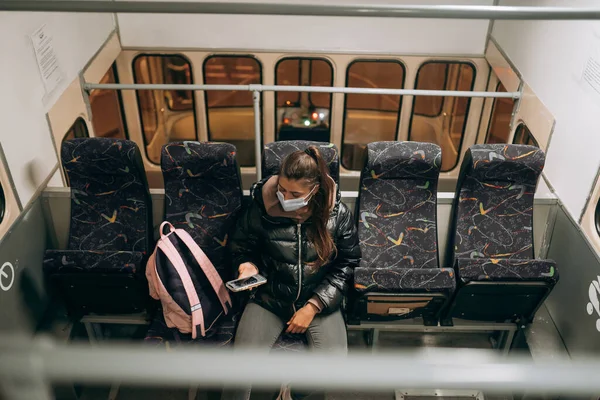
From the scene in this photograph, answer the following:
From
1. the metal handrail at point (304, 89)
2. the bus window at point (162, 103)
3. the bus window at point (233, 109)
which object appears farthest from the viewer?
the bus window at point (233, 109)

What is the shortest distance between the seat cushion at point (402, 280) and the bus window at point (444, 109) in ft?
10.5

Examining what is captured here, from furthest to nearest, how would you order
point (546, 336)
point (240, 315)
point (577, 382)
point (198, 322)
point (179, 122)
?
point (179, 122)
point (546, 336)
point (240, 315)
point (198, 322)
point (577, 382)

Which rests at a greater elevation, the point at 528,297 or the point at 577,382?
the point at 577,382

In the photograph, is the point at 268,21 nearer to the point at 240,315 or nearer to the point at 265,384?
the point at 240,315

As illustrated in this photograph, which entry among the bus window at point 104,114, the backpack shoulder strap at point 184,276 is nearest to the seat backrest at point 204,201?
the backpack shoulder strap at point 184,276

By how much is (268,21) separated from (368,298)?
3.39 m

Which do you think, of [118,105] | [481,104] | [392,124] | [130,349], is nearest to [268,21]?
[118,105]

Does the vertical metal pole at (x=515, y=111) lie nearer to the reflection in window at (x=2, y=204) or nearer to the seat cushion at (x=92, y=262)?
the seat cushion at (x=92, y=262)

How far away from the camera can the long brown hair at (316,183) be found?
8.64 feet

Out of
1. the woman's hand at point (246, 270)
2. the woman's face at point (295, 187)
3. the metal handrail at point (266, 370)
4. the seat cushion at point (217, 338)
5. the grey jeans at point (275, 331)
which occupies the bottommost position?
the seat cushion at point (217, 338)

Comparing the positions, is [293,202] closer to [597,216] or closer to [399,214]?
[399,214]

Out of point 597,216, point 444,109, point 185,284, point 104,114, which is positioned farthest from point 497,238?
point 104,114

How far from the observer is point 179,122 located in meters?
7.40

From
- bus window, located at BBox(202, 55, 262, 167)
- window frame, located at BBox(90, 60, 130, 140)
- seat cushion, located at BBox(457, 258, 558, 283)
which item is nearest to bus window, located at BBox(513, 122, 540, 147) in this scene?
seat cushion, located at BBox(457, 258, 558, 283)
